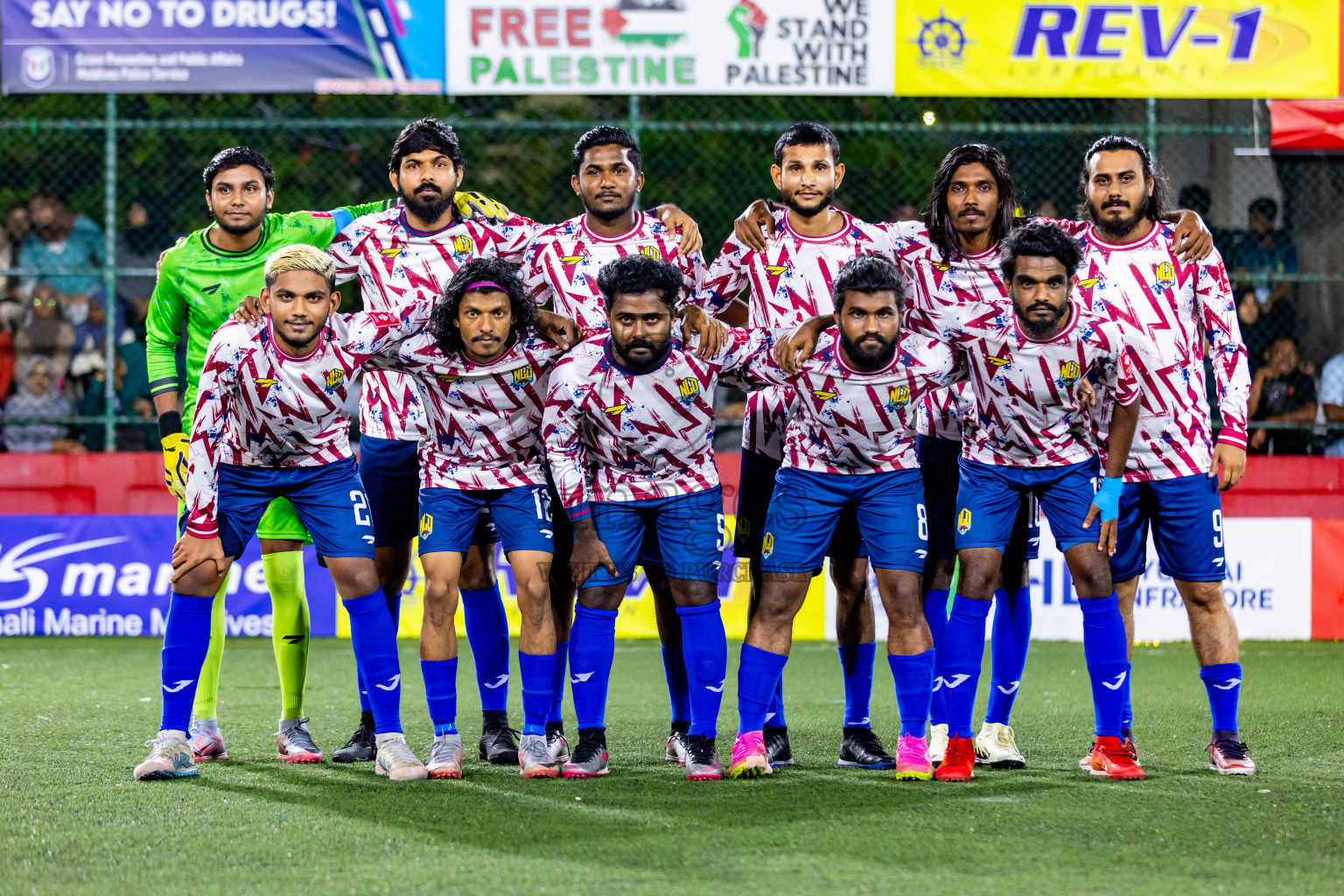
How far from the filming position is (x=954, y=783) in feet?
15.5

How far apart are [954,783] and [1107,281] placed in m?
1.78

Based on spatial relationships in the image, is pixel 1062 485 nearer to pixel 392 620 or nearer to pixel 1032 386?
pixel 1032 386

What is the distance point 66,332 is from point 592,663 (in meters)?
7.60

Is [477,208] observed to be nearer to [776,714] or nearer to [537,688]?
[537,688]

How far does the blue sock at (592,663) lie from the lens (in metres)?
4.92

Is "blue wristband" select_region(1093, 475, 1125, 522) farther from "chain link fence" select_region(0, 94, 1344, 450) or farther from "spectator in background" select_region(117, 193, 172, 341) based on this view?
"spectator in background" select_region(117, 193, 172, 341)

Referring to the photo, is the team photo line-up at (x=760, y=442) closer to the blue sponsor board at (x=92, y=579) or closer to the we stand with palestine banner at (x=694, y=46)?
the blue sponsor board at (x=92, y=579)

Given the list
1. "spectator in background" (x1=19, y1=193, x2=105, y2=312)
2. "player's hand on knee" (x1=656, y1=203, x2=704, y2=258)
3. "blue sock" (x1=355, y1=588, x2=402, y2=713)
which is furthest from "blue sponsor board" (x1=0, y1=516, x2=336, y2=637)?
"player's hand on knee" (x1=656, y1=203, x2=704, y2=258)

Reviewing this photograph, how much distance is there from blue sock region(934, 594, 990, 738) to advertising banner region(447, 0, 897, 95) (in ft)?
20.5

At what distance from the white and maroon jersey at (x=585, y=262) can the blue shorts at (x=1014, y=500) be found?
3.93 ft

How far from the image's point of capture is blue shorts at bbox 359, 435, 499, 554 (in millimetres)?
5438

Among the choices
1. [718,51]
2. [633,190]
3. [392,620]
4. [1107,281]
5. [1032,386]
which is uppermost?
[718,51]

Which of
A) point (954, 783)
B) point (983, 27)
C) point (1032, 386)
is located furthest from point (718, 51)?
point (954, 783)

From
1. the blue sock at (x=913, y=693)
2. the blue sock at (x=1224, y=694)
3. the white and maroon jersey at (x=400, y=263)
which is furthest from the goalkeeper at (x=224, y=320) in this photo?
the blue sock at (x=1224, y=694)
